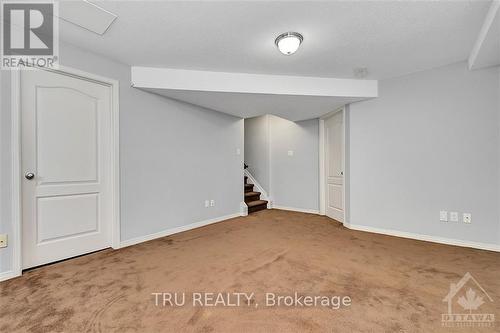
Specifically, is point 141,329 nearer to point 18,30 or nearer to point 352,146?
point 18,30

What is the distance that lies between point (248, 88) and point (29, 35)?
92.1 inches

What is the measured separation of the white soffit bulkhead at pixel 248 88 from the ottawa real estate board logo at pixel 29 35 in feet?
2.80

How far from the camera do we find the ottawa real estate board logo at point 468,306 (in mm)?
1466

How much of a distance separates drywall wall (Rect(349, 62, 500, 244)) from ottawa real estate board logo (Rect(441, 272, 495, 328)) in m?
1.29

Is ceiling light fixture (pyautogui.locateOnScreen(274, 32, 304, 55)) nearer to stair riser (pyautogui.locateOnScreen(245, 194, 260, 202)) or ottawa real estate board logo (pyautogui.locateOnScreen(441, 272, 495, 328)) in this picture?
ottawa real estate board logo (pyautogui.locateOnScreen(441, 272, 495, 328))

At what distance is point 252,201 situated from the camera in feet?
17.7

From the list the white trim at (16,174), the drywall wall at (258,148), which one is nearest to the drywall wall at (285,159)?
the drywall wall at (258,148)

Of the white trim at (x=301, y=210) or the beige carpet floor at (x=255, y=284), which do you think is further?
the white trim at (x=301, y=210)

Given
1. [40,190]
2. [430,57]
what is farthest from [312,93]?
[40,190]

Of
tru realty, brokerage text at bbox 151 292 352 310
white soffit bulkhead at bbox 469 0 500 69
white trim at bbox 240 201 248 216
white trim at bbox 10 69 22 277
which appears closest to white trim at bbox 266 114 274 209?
white trim at bbox 240 201 248 216

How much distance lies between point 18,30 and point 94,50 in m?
0.60

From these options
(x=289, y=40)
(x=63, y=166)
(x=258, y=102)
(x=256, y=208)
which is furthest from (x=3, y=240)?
(x=256, y=208)

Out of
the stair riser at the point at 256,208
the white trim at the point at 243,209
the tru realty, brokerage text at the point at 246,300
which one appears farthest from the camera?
the stair riser at the point at 256,208

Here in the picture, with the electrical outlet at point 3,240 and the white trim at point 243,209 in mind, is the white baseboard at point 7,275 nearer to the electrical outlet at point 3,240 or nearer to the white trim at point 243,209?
the electrical outlet at point 3,240
